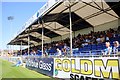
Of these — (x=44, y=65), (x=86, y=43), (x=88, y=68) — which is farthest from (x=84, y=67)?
(x=86, y=43)

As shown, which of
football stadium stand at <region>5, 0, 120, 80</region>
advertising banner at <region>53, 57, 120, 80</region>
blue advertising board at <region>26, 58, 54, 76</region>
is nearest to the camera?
advertising banner at <region>53, 57, 120, 80</region>

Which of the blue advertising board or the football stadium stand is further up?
the football stadium stand

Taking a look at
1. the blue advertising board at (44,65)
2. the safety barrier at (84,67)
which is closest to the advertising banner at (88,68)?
the safety barrier at (84,67)

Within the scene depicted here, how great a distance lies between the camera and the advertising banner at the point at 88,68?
9.56 m

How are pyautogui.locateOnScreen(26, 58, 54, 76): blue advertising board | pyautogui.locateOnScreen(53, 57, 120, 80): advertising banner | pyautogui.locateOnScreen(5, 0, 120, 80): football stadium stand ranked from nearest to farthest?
pyautogui.locateOnScreen(53, 57, 120, 80): advertising banner, pyautogui.locateOnScreen(5, 0, 120, 80): football stadium stand, pyautogui.locateOnScreen(26, 58, 54, 76): blue advertising board

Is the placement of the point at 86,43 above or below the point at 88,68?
above

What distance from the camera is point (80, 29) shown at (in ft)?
95.7

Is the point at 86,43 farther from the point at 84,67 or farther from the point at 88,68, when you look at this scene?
the point at 88,68

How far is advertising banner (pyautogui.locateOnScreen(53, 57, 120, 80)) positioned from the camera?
9.56 m

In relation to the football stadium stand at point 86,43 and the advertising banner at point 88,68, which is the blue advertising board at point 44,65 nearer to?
the football stadium stand at point 86,43

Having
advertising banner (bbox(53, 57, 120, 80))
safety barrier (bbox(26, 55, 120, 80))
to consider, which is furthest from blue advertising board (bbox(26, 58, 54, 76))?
advertising banner (bbox(53, 57, 120, 80))

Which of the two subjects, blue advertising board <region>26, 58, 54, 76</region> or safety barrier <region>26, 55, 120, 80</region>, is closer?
safety barrier <region>26, 55, 120, 80</region>

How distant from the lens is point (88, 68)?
11.7 meters

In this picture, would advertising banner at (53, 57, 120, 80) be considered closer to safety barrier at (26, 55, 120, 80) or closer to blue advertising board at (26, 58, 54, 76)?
safety barrier at (26, 55, 120, 80)
